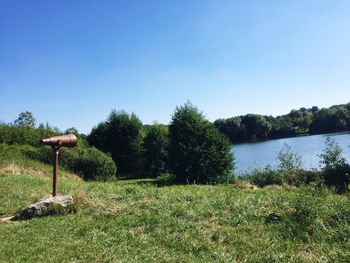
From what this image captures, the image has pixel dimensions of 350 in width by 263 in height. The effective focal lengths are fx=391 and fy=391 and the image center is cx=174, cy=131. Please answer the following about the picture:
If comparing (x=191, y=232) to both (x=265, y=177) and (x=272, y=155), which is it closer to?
(x=265, y=177)

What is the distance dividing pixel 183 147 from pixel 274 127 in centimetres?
6233

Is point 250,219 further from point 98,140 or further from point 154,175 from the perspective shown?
point 98,140

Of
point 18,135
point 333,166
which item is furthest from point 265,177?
point 18,135

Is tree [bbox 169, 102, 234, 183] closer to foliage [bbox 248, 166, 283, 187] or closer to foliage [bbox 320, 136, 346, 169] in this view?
foliage [bbox 248, 166, 283, 187]

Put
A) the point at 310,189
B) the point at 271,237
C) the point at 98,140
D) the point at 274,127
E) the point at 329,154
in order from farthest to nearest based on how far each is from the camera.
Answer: the point at 274,127, the point at 98,140, the point at 329,154, the point at 310,189, the point at 271,237

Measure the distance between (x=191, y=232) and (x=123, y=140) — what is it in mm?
37598

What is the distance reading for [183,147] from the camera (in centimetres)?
2859

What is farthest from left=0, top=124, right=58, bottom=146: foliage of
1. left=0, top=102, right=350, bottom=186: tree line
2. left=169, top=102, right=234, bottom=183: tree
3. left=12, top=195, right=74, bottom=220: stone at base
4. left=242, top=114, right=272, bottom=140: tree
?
left=242, top=114, right=272, bottom=140: tree

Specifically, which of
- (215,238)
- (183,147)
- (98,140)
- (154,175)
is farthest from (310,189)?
(98,140)

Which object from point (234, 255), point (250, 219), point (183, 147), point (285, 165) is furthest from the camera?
point (183, 147)

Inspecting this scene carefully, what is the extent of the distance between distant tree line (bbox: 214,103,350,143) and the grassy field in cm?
7068

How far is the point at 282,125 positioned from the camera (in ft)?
293

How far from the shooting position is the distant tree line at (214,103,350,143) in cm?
8100

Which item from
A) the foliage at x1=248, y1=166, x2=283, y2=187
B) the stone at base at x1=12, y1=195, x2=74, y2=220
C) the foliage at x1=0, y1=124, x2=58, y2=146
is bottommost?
the foliage at x1=248, y1=166, x2=283, y2=187
